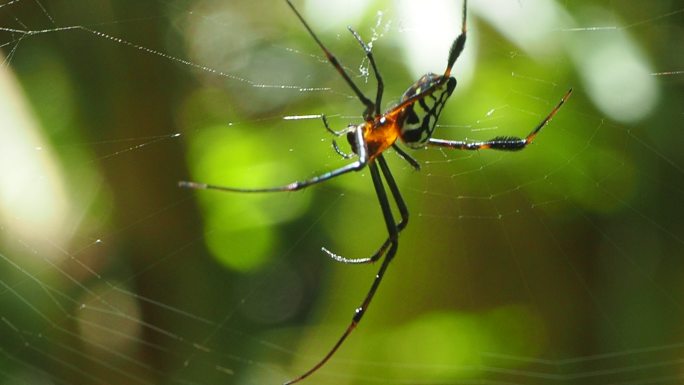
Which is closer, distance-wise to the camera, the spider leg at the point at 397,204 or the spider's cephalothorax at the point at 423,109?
the spider's cephalothorax at the point at 423,109

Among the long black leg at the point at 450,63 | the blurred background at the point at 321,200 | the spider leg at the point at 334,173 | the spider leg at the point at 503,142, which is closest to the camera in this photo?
the spider leg at the point at 334,173

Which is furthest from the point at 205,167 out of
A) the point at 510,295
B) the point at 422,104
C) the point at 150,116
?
the point at 510,295

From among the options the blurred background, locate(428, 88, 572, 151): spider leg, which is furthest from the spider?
the blurred background

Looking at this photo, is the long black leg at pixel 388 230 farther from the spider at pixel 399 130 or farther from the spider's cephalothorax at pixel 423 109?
the spider's cephalothorax at pixel 423 109

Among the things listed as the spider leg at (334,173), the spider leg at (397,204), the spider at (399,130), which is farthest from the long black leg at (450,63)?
the spider leg at (397,204)

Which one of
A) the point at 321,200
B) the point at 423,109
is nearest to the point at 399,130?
the point at 423,109

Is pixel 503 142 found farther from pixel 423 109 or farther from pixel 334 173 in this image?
pixel 334 173
